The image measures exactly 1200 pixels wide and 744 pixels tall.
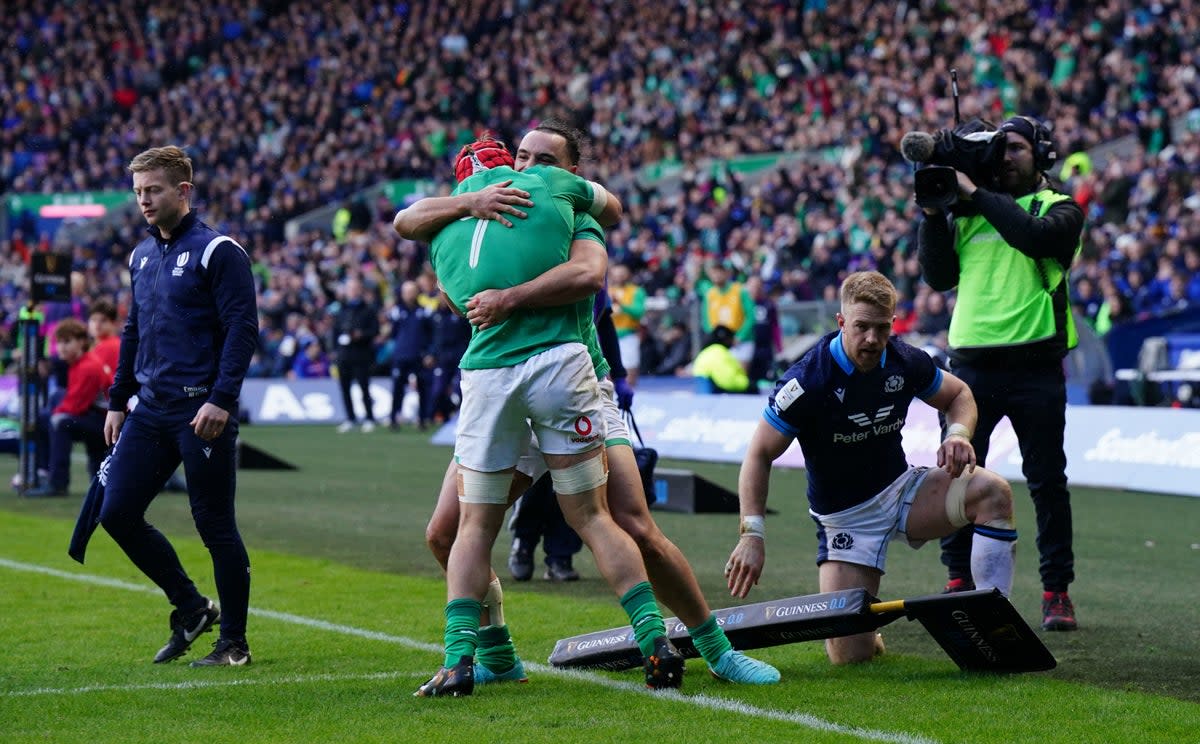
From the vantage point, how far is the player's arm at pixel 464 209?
5699 mm

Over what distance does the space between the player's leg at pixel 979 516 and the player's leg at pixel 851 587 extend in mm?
281

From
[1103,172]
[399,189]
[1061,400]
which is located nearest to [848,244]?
[1103,172]

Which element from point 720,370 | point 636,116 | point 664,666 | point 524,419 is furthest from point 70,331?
point 636,116

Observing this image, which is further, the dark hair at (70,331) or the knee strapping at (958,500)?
the dark hair at (70,331)

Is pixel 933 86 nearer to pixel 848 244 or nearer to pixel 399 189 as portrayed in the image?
pixel 848 244

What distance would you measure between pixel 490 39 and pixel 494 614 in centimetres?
3658

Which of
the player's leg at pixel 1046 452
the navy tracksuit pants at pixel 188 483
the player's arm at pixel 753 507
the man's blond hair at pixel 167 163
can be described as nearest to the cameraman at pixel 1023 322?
the player's leg at pixel 1046 452

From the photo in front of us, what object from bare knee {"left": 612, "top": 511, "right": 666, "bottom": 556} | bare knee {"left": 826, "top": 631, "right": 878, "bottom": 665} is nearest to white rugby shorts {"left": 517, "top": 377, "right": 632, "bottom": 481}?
bare knee {"left": 612, "top": 511, "right": 666, "bottom": 556}

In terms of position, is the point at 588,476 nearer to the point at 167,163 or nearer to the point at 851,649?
the point at 851,649

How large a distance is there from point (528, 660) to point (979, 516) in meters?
1.81

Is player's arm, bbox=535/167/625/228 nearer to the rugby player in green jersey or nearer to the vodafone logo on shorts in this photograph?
the rugby player in green jersey

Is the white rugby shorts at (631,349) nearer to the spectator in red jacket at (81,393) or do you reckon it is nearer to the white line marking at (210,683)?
the spectator in red jacket at (81,393)

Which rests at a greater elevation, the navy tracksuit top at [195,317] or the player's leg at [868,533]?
the navy tracksuit top at [195,317]

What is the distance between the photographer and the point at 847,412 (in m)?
6.43
